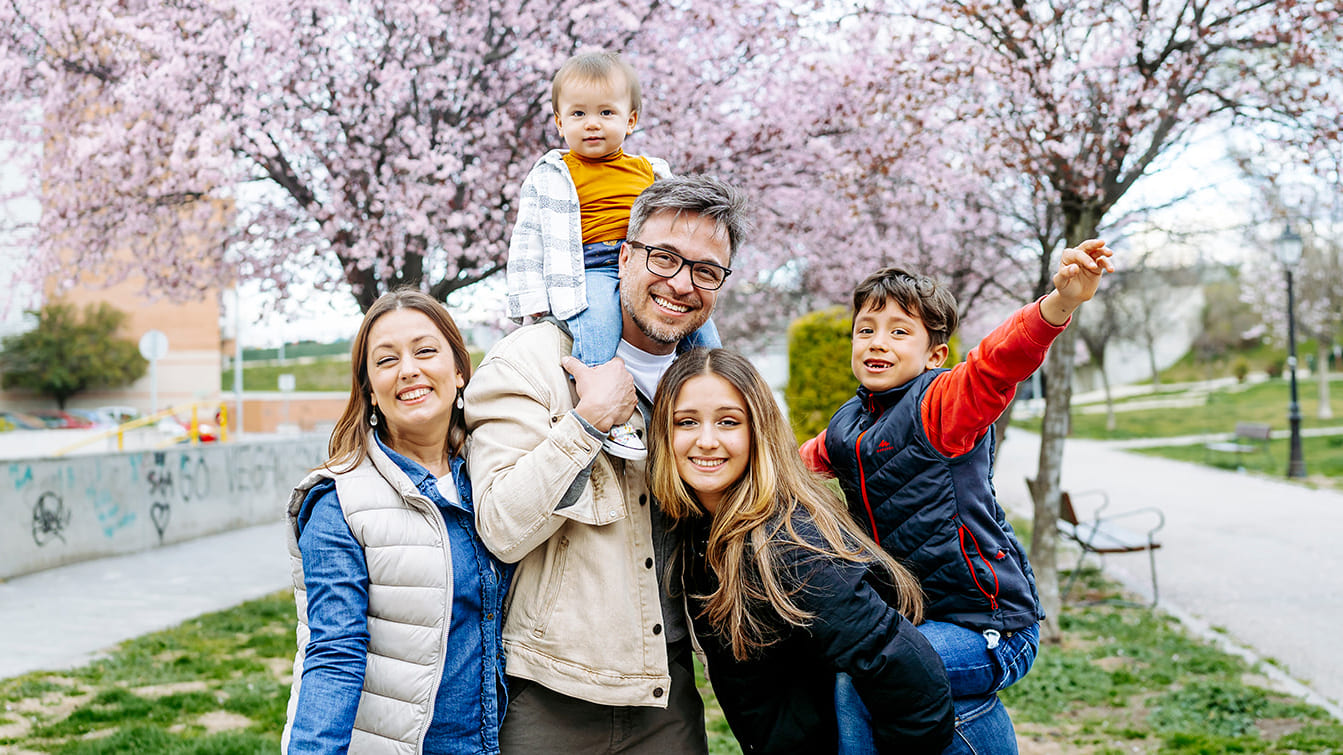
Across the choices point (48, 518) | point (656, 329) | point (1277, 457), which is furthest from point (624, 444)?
point (1277, 457)

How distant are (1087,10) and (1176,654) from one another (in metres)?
4.50

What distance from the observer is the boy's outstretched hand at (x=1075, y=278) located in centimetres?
217

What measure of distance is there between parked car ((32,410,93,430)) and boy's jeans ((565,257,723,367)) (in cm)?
3843

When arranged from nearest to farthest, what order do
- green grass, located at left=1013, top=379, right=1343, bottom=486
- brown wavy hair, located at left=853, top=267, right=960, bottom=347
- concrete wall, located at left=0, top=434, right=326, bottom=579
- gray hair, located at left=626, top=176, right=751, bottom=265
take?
gray hair, located at left=626, top=176, right=751, bottom=265 → brown wavy hair, located at left=853, top=267, right=960, bottom=347 → concrete wall, located at left=0, top=434, right=326, bottom=579 → green grass, located at left=1013, top=379, right=1343, bottom=486

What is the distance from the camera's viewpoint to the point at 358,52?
6.85m

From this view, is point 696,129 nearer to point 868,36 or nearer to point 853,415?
point 868,36

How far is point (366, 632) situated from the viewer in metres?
2.13

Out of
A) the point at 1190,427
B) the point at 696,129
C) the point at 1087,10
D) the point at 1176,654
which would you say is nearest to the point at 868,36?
the point at 696,129

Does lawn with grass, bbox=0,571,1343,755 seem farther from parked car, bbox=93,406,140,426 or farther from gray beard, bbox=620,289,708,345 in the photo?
parked car, bbox=93,406,140,426

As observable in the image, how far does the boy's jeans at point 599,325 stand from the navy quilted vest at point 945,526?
570mm

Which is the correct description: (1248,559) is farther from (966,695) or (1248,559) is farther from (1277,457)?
(1277,457)

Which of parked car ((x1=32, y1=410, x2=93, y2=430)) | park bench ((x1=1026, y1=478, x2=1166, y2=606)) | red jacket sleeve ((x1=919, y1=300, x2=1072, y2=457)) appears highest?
red jacket sleeve ((x1=919, y1=300, x2=1072, y2=457))

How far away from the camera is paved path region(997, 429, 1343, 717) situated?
7355 millimetres

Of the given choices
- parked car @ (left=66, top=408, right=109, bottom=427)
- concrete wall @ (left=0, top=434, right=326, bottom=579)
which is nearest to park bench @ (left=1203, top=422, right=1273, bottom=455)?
concrete wall @ (left=0, top=434, right=326, bottom=579)
